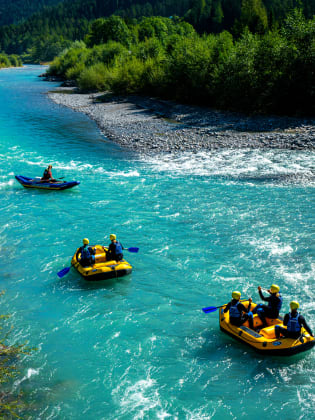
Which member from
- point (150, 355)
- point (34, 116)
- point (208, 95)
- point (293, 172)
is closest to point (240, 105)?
point (208, 95)

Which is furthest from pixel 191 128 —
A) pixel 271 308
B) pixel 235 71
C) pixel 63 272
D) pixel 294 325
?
pixel 294 325

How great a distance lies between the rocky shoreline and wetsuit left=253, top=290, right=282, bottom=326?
61.8 ft

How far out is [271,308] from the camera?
11.2m

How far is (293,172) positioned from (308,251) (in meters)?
9.25

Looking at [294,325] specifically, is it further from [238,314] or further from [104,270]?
[104,270]

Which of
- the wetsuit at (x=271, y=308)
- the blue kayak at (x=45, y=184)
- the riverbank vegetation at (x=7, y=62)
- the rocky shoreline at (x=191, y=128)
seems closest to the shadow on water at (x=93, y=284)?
the wetsuit at (x=271, y=308)

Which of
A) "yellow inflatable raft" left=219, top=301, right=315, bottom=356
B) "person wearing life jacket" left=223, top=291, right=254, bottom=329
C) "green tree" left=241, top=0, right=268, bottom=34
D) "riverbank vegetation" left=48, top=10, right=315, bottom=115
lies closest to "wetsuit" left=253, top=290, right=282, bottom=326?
"yellow inflatable raft" left=219, top=301, right=315, bottom=356

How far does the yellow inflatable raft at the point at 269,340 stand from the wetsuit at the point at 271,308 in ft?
0.72

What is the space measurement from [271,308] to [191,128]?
25.5 metres

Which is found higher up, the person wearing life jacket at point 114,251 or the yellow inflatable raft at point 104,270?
the person wearing life jacket at point 114,251

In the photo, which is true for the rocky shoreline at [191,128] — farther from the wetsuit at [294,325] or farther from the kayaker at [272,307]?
the wetsuit at [294,325]

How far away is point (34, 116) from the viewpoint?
44.6m

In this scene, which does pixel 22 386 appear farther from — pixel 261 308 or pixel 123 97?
pixel 123 97

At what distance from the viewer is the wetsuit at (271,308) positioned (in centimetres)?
1111
